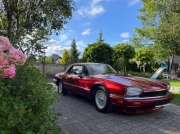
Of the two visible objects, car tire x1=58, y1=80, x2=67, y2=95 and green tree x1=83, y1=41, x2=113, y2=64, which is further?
green tree x1=83, y1=41, x2=113, y2=64

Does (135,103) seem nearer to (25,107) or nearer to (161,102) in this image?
(161,102)

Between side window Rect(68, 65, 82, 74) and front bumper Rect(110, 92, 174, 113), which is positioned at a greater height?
side window Rect(68, 65, 82, 74)

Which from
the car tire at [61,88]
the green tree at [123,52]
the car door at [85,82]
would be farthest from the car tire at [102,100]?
the green tree at [123,52]

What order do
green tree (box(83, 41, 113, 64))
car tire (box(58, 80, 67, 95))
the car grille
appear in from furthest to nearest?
green tree (box(83, 41, 113, 64)) < car tire (box(58, 80, 67, 95)) < the car grille

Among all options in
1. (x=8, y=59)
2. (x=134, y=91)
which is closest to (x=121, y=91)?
(x=134, y=91)

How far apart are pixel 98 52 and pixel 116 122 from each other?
440 inches

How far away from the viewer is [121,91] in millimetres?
3809

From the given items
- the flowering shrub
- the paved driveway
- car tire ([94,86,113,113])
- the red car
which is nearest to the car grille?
the red car

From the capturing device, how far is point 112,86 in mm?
4051

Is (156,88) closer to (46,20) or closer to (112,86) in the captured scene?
(112,86)

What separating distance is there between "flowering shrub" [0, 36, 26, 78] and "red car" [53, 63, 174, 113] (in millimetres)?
2715

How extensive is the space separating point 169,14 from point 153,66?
22.0 ft

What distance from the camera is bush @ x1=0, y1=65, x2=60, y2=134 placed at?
4.63 ft

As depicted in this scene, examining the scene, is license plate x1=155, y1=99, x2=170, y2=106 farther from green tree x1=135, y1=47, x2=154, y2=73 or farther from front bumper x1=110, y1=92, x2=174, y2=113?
green tree x1=135, y1=47, x2=154, y2=73
